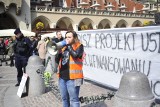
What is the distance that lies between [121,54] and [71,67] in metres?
3.47

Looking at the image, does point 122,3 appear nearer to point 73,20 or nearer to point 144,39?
point 73,20

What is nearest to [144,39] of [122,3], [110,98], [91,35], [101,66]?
[110,98]

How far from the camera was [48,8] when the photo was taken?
43031 mm

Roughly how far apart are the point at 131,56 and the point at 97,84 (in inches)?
114

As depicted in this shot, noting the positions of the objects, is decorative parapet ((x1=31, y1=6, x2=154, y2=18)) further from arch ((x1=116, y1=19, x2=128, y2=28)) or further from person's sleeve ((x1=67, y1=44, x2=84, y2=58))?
person's sleeve ((x1=67, y1=44, x2=84, y2=58))

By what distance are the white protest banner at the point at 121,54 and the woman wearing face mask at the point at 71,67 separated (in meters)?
2.51

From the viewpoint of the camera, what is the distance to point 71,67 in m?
5.71

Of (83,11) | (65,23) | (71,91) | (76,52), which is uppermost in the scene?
(83,11)

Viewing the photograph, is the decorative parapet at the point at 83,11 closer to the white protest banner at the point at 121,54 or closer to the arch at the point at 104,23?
the arch at the point at 104,23

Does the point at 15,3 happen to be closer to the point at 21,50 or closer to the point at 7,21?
the point at 7,21

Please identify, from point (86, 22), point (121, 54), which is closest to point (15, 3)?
point (86, 22)

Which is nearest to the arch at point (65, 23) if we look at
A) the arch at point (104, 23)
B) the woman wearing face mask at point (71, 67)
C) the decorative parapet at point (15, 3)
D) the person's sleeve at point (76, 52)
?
the arch at point (104, 23)

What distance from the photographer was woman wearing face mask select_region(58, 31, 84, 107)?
18.5ft

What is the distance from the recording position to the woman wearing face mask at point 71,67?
5629 millimetres
